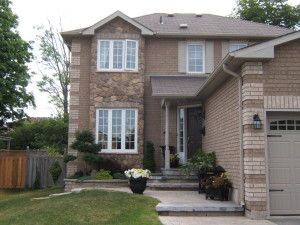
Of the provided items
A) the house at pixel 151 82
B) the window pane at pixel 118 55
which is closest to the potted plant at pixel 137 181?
the house at pixel 151 82

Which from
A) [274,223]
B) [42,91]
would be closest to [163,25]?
[274,223]

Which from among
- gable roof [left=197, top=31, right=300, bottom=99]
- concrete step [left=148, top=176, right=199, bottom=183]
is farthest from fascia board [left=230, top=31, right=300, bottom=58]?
concrete step [left=148, top=176, right=199, bottom=183]

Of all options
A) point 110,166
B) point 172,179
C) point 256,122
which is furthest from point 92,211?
point 110,166

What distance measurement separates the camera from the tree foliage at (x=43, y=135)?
24.6 metres

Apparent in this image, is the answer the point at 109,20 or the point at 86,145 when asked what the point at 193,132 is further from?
the point at 109,20

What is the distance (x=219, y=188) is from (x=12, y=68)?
42.0 feet

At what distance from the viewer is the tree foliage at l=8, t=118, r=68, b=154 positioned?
24.6 metres

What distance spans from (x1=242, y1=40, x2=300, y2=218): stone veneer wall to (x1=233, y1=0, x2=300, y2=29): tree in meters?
19.5

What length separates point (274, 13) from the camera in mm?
26266

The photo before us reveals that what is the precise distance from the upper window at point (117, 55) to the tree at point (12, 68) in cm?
530

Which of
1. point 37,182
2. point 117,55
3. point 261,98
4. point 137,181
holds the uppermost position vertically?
point 117,55

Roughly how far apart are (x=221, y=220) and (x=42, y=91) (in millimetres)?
22512

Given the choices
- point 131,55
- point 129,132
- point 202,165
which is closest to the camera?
point 202,165

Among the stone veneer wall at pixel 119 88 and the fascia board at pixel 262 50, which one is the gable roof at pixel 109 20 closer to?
the stone veneer wall at pixel 119 88
